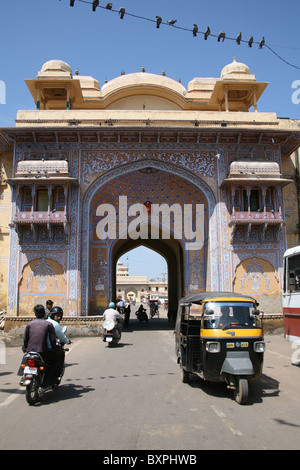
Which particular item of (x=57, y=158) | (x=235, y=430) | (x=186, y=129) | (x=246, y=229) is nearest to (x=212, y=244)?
(x=246, y=229)

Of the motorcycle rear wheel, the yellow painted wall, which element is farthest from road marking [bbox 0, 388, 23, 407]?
the yellow painted wall

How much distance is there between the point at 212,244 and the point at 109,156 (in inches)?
208

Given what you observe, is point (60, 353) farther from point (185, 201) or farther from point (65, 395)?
point (185, 201)

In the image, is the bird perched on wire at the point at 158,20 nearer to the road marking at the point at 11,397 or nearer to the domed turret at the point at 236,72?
the road marking at the point at 11,397

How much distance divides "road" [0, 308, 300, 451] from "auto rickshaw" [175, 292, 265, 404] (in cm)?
32

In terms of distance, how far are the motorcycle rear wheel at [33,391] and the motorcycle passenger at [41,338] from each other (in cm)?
28

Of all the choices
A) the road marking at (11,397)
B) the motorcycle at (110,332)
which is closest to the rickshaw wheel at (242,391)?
the road marking at (11,397)

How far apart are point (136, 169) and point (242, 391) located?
11.3 m

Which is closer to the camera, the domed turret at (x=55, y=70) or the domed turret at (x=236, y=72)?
the domed turret at (x=55, y=70)

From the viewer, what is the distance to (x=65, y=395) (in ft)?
18.7

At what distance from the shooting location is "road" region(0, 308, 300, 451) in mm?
3682

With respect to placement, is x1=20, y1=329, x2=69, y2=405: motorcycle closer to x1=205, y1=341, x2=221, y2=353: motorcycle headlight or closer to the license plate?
the license plate

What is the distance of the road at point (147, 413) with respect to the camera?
368 centimetres

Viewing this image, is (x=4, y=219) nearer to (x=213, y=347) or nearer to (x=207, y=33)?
(x=207, y=33)
